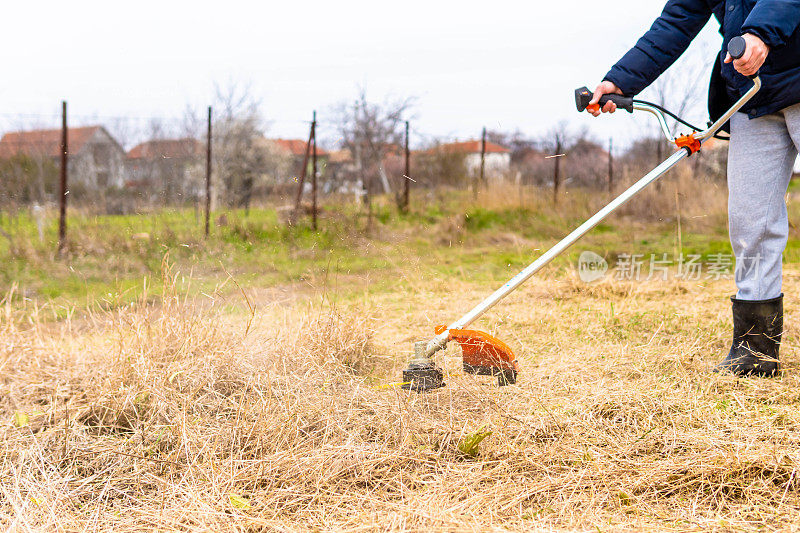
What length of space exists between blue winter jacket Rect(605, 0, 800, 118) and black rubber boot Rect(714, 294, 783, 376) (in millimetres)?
703

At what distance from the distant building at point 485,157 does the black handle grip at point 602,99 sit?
4608 millimetres

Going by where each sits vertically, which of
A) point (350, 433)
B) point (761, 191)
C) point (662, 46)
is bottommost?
point (350, 433)

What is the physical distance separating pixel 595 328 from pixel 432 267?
221cm

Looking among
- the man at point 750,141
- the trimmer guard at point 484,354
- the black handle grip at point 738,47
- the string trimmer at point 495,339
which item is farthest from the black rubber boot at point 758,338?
the black handle grip at point 738,47

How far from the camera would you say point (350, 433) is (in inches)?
75.2

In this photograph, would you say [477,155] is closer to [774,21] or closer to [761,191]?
[761,191]

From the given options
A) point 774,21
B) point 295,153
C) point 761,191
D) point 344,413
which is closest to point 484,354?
point 344,413

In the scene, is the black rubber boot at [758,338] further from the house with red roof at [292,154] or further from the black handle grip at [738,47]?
the house with red roof at [292,154]

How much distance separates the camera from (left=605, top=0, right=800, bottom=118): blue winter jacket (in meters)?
2.01

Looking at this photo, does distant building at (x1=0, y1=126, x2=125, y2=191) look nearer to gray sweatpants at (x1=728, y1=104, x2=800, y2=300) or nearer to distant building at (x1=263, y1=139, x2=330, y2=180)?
distant building at (x1=263, y1=139, x2=330, y2=180)

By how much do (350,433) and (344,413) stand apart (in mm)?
160

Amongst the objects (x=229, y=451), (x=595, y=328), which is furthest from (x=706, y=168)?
(x=229, y=451)

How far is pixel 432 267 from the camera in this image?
5301 millimetres

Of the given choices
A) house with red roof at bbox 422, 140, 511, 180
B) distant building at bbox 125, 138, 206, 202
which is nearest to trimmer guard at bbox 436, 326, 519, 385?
distant building at bbox 125, 138, 206, 202
